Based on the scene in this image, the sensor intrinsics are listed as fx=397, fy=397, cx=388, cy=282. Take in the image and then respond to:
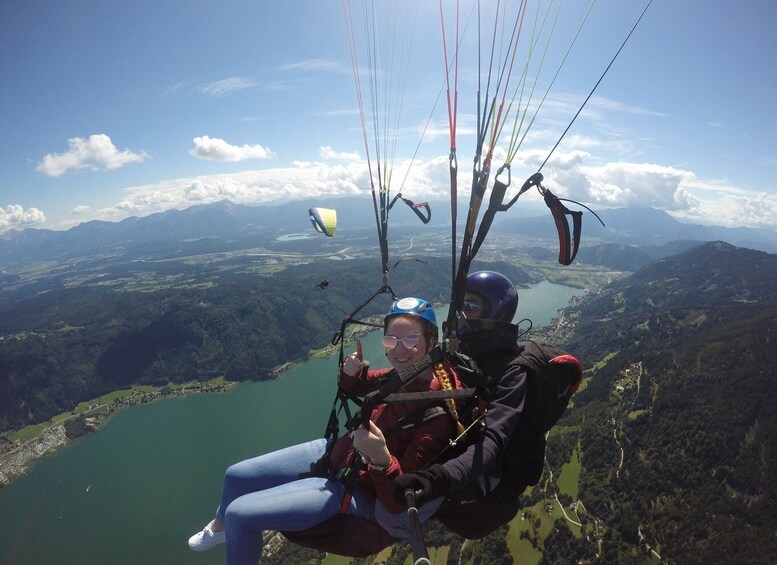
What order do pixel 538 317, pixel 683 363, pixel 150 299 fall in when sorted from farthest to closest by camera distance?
1. pixel 150 299
2. pixel 538 317
3. pixel 683 363

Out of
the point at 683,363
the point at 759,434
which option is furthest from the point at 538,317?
the point at 759,434

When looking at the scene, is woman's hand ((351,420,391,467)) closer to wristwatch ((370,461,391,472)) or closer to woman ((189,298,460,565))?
wristwatch ((370,461,391,472))

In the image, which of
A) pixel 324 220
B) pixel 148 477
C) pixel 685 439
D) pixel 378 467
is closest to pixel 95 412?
pixel 148 477

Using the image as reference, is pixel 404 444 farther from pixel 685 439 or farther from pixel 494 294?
pixel 685 439

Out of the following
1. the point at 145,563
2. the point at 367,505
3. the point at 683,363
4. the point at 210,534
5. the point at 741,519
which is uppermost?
the point at 367,505

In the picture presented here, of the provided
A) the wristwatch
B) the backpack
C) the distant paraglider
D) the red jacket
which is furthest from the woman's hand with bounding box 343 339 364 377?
the distant paraglider

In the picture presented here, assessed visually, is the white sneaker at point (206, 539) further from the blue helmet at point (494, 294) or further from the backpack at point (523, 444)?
the blue helmet at point (494, 294)

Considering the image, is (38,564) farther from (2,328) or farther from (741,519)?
(2,328)
